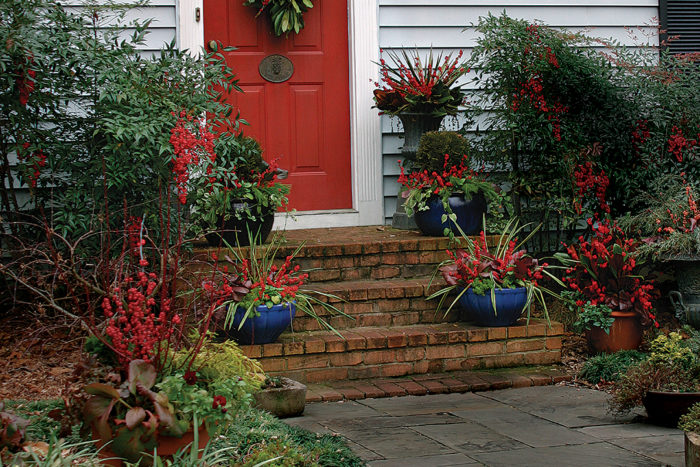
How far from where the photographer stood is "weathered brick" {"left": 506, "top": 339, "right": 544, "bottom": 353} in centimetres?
539

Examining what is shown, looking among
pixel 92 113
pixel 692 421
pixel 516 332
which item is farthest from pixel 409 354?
pixel 92 113

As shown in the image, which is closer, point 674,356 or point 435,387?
point 674,356

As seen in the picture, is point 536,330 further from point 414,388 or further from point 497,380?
point 414,388

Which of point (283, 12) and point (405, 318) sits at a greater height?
point (283, 12)

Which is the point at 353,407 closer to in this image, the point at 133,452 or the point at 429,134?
the point at 133,452

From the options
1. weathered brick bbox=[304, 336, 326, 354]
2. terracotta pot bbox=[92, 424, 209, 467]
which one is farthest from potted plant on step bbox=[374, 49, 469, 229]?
terracotta pot bbox=[92, 424, 209, 467]

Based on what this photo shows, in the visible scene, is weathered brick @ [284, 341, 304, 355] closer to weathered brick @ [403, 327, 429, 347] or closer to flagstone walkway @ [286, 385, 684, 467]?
flagstone walkway @ [286, 385, 684, 467]

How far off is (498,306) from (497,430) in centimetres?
135

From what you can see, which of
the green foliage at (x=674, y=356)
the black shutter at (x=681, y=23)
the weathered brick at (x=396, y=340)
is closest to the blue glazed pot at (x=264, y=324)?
the weathered brick at (x=396, y=340)

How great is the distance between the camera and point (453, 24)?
22.8 ft

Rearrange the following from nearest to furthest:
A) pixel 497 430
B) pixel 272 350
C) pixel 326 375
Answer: pixel 497 430, pixel 272 350, pixel 326 375

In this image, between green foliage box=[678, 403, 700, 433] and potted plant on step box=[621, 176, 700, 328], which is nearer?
green foliage box=[678, 403, 700, 433]

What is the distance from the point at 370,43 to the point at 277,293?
2750 mm

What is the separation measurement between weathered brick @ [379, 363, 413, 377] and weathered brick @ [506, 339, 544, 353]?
0.69 meters
